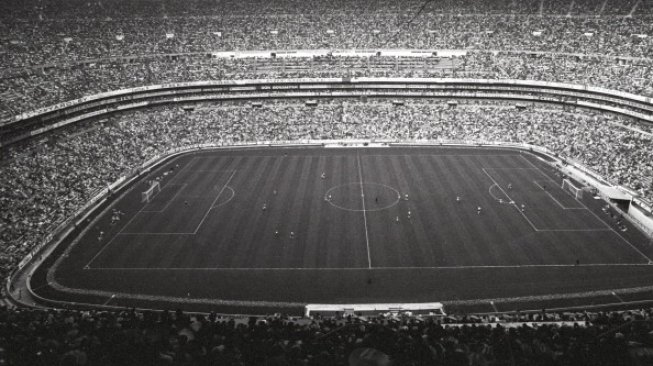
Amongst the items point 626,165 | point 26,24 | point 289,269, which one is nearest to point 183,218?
point 289,269

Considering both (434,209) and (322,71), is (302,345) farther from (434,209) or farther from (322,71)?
(322,71)

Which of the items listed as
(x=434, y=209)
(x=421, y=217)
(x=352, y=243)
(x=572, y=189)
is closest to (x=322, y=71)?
(x=434, y=209)

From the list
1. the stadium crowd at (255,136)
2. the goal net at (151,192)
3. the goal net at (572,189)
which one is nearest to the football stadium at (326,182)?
the goal net at (572,189)

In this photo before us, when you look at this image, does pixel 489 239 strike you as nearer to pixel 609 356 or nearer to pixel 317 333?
pixel 317 333

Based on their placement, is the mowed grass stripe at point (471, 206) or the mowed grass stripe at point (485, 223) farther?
the mowed grass stripe at point (471, 206)

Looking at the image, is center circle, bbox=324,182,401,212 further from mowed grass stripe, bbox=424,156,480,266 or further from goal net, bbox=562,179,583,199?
goal net, bbox=562,179,583,199

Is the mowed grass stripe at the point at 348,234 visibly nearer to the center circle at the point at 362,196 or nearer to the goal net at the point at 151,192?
the center circle at the point at 362,196
